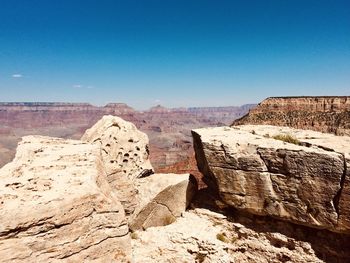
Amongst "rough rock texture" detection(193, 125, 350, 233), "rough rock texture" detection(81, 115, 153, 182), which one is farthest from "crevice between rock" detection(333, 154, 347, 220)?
"rough rock texture" detection(81, 115, 153, 182)

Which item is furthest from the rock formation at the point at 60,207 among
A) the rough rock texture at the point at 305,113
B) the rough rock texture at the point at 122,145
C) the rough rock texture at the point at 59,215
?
the rough rock texture at the point at 305,113

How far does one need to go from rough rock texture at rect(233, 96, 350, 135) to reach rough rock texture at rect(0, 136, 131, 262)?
59.9 metres

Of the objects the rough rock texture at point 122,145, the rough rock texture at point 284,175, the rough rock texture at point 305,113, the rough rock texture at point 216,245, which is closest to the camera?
the rough rock texture at point 284,175

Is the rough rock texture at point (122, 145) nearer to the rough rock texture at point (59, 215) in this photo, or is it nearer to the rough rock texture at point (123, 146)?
the rough rock texture at point (123, 146)

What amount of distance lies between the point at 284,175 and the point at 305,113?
78707 millimetres

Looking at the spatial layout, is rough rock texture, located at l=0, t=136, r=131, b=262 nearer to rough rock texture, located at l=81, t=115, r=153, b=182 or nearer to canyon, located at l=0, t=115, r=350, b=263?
canyon, located at l=0, t=115, r=350, b=263

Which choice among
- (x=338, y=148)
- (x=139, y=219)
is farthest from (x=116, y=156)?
(x=338, y=148)

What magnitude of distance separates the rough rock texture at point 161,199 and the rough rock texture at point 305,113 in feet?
177

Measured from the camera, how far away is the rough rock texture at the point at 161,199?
12922mm

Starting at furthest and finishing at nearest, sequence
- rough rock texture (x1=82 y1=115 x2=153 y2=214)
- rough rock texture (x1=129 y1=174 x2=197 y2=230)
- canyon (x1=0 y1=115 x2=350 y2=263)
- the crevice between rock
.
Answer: rough rock texture (x1=82 y1=115 x2=153 y2=214) → rough rock texture (x1=129 y1=174 x2=197 y2=230) → the crevice between rock → canyon (x1=0 y1=115 x2=350 y2=263)

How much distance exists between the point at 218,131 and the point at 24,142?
26.1ft

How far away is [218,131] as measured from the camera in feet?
46.9

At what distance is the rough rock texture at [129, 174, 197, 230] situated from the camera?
12.9 meters

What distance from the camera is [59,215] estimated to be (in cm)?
703
